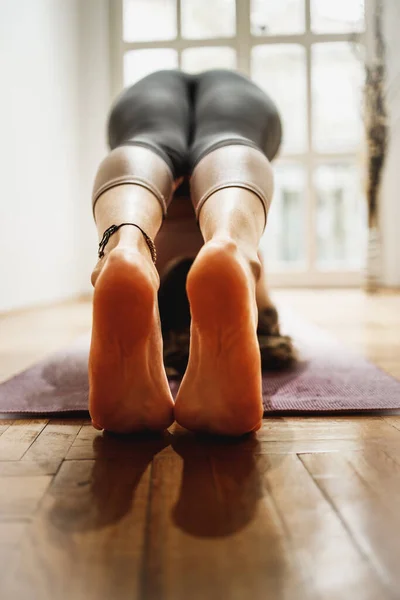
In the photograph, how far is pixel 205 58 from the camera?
4336mm

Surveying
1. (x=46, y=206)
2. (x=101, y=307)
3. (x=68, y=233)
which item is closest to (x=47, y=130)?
(x=46, y=206)

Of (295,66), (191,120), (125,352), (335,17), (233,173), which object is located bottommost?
(125,352)

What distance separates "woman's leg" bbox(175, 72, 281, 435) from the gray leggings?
0.12 ft

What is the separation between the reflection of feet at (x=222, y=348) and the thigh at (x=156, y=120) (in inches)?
13.0

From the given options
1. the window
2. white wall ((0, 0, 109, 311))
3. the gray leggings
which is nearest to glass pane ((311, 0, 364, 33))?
the window

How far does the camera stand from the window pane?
4.34 meters

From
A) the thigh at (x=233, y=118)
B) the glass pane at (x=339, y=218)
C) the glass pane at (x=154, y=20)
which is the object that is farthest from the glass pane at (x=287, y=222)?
the thigh at (x=233, y=118)

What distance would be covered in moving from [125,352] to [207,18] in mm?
4287

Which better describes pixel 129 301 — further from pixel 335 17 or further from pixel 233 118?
pixel 335 17

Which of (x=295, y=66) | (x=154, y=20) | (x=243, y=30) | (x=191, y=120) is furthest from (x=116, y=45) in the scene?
(x=191, y=120)

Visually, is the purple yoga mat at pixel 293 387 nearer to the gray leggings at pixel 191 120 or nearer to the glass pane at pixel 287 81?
the gray leggings at pixel 191 120

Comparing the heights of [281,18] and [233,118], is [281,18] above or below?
above

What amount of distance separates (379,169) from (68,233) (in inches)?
87.8

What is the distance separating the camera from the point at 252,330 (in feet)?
2.19
